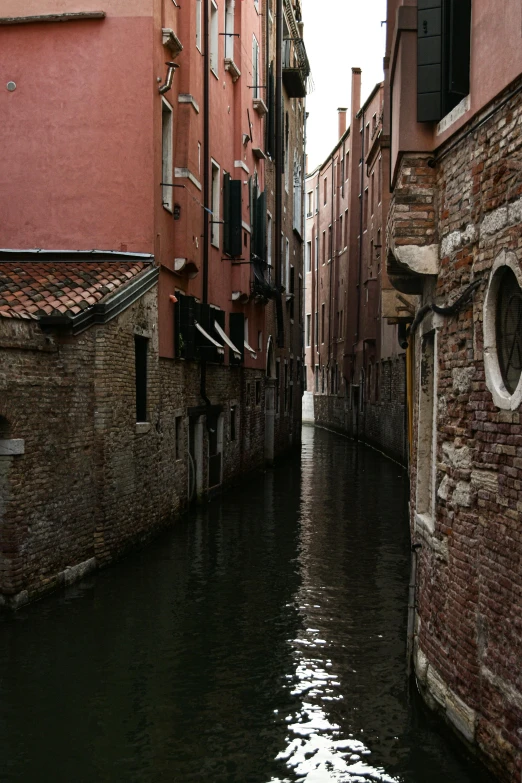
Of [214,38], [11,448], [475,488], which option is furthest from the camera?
[214,38]

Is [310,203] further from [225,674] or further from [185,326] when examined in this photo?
[225,674]

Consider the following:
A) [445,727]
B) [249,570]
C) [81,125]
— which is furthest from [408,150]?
[81,125]

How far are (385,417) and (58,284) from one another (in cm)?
1885

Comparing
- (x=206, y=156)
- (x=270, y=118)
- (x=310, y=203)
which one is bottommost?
(x=206, y=156)

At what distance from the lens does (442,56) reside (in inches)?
265

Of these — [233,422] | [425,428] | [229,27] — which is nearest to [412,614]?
[425,428]

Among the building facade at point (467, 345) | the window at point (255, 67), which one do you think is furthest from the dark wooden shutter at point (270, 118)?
the building facade at point (467, 345)

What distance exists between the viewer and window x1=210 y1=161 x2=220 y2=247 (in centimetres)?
1784

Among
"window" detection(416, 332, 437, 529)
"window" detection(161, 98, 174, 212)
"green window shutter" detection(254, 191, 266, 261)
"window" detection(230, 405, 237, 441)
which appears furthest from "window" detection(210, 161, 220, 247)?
"window" detection(416, 332, 437, 529)

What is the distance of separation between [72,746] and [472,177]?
4.62 metres

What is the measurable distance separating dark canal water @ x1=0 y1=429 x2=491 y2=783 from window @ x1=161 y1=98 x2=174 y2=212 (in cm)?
520

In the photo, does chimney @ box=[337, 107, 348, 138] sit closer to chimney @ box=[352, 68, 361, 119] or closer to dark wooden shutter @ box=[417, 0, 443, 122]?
chimney @ box=[352, 68, 361, 119]

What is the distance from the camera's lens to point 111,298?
1149cm

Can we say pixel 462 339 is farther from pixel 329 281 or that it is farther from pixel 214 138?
pixel 329 281
